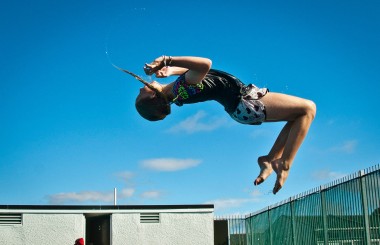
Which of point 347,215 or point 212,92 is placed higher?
point 212,92

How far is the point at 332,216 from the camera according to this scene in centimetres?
1137

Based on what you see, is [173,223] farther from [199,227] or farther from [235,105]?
[235,105]

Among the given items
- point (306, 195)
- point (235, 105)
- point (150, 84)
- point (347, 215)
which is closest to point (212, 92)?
point (235, 105)

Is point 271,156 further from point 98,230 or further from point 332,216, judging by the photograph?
point 98,230

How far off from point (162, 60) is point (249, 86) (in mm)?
738

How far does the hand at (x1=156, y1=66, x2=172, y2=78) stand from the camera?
4.15 m

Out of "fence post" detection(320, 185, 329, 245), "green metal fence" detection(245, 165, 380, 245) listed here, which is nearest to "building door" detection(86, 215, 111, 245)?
"green metal fence" detection(245, 165, 380, 245)

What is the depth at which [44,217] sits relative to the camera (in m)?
19.8

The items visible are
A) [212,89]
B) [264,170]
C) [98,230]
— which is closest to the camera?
[212,89]

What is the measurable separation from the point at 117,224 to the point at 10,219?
12.3ft

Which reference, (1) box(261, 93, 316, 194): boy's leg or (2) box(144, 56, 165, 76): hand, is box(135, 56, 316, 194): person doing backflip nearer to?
(1) box(261, 93, 316, 194): boy's leg

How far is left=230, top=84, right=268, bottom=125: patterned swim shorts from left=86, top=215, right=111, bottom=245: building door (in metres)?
18.2

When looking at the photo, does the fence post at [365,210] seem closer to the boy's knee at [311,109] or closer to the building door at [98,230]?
the boy's knee at [311,109]

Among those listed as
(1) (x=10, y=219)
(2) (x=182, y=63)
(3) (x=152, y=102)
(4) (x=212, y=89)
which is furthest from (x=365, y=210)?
(1) (x=10, y=219)
